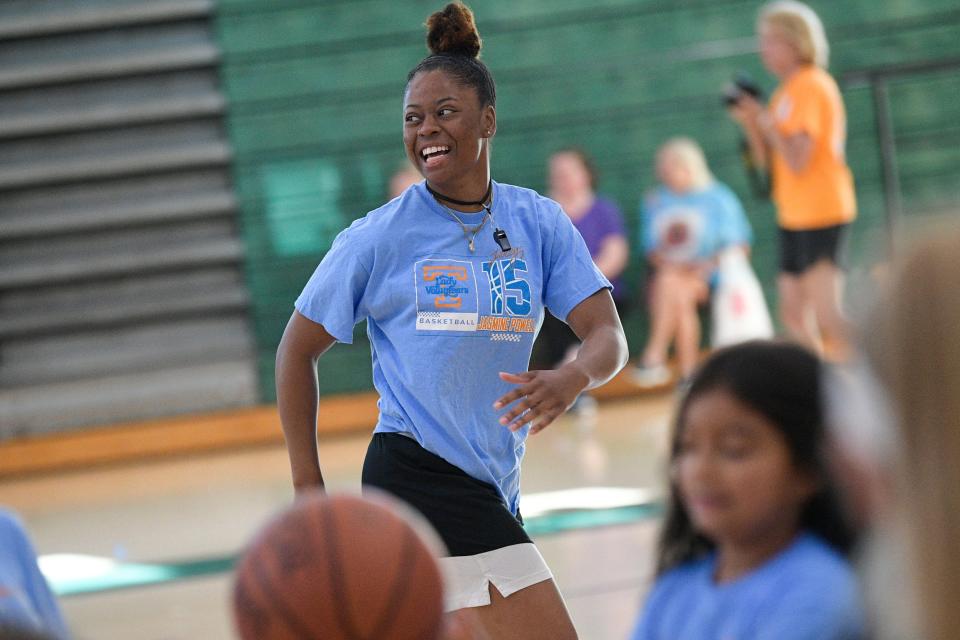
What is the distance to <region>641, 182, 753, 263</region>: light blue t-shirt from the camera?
8500 millimetres

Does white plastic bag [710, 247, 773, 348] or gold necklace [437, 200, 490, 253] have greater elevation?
gold necklace [437, 200, 490, 253]

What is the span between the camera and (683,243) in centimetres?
849

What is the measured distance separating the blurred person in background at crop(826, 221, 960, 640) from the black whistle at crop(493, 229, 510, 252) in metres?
1.60

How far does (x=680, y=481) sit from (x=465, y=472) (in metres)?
1.03

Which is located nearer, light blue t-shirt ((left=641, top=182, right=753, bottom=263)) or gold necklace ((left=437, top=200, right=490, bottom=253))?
gold necklace ((left=437, top=200, right=490, bottom=253))

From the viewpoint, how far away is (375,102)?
30.6 ft

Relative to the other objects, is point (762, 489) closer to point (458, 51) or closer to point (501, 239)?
point (501, 239)

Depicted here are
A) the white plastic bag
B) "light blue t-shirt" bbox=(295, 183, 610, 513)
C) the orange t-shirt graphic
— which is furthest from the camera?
the white plastic bag

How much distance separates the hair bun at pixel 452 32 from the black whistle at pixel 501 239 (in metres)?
0.41

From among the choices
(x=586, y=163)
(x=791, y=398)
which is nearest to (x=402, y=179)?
(x=586, y=163)

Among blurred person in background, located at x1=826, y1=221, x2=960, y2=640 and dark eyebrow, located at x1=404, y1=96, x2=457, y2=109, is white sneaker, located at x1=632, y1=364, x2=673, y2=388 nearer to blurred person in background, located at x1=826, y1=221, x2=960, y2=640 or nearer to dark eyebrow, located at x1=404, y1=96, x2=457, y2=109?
dark eyebrow, located at x1=404, y1=96, x2=457, y2=109

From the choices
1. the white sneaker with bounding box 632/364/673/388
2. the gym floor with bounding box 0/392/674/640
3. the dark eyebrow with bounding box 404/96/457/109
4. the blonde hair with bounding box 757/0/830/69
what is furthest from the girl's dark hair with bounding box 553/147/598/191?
the dark eyebrow with bounding box 404/96/457/109

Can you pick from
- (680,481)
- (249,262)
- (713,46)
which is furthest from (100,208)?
(680,481)

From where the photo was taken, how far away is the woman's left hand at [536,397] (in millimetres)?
2527
